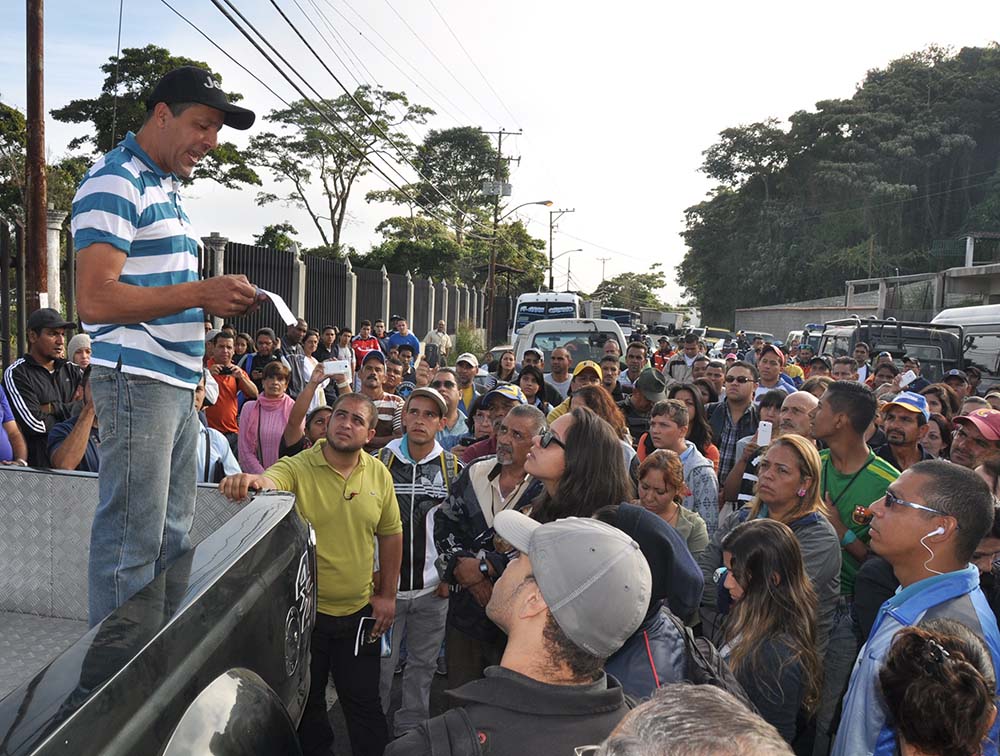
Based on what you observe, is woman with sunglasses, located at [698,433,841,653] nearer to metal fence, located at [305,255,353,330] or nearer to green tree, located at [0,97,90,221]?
metal fence, located at [305,255,353,330]

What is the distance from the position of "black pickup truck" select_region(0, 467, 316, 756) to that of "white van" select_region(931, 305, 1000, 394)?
12.8m

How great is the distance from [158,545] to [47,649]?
0.84 meters

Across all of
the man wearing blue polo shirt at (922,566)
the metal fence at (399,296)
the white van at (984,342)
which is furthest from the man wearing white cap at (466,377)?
the metal fence at (399,296)

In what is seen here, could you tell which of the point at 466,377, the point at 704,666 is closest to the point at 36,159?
the point at 466,377

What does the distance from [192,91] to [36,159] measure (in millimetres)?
9595

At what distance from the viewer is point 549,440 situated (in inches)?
153

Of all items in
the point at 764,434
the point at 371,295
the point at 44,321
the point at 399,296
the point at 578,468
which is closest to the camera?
the point at 578,468

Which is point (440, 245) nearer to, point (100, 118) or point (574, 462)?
point (100, 118)

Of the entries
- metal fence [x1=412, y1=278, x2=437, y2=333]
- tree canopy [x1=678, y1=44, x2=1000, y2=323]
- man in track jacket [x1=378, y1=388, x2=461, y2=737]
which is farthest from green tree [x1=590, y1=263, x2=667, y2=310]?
man in track jacket [x1=378, y1=388, x2=461, y2=737]

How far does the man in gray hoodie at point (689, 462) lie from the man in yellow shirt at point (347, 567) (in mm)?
2170

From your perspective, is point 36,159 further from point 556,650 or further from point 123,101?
point 123,101

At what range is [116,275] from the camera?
2.23 meters

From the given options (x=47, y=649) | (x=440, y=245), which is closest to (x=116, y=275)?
(x=47, y=649)

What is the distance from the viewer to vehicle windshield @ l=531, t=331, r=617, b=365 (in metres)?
12.5
